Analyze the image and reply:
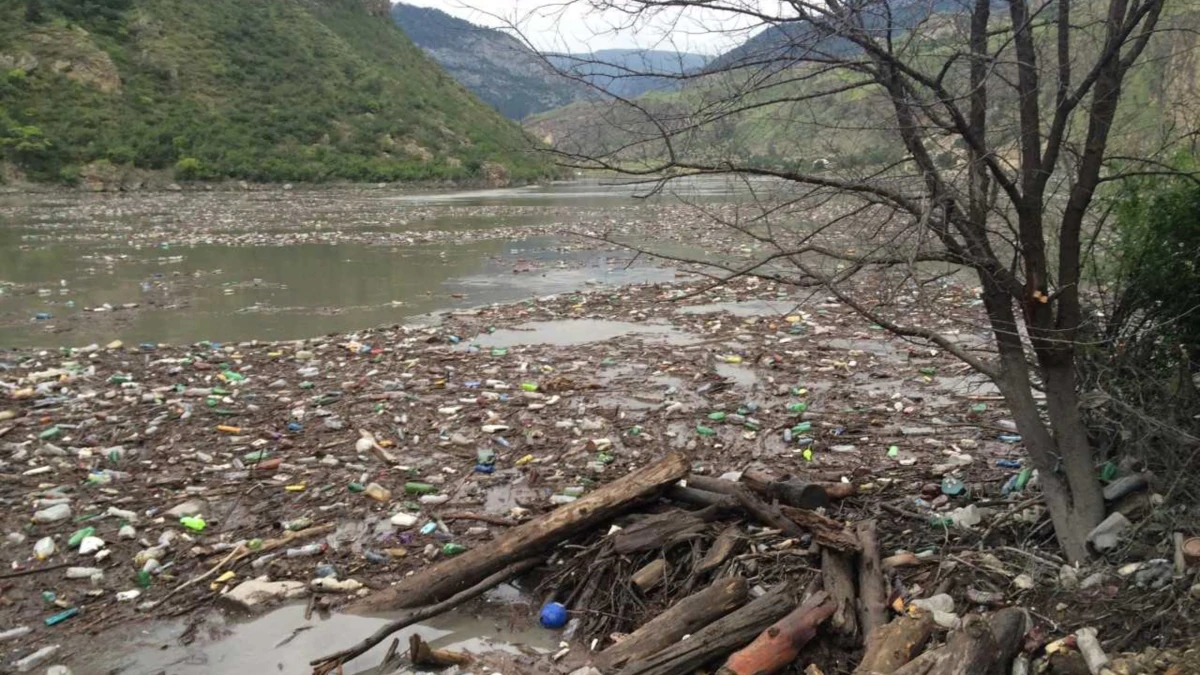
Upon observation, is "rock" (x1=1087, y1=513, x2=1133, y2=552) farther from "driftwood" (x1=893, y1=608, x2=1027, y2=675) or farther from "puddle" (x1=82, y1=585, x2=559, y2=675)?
"puddle" (x1=82, y1=585, x2=559, y2=675)

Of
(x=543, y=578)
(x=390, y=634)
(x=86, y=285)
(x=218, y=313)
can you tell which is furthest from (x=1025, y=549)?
(x=86, y=285)

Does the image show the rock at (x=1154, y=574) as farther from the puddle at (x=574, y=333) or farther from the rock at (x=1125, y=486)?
the puddle at (x=574, y=333)

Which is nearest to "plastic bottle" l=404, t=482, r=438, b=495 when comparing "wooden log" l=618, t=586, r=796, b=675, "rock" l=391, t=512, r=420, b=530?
"rock" l=391, t=512, r=420, b=530

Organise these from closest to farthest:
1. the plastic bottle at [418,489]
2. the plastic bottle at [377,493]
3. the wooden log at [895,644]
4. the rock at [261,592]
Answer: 1. the wooden log at [895,644]
2. the rock at [261,592]
3. the plastic bottle at [377,493]
4. the plastic bottle at [418,489]

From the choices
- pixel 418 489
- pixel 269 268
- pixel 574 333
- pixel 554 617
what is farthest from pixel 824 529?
pixel 269 268

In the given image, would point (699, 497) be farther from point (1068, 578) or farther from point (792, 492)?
point (1068, 578)

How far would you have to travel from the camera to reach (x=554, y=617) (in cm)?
375

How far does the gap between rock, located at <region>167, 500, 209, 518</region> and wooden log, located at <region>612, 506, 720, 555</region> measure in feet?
8.81

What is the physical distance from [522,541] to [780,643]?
4.89 ft

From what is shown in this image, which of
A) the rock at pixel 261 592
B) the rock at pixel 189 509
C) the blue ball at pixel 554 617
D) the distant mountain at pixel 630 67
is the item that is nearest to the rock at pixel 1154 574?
the blue ball at pixel 554 617

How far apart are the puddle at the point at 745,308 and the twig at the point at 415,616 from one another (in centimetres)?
733

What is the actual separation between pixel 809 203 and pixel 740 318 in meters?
7.12

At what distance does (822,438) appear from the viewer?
5.81 meters

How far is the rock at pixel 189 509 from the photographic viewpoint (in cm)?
475
